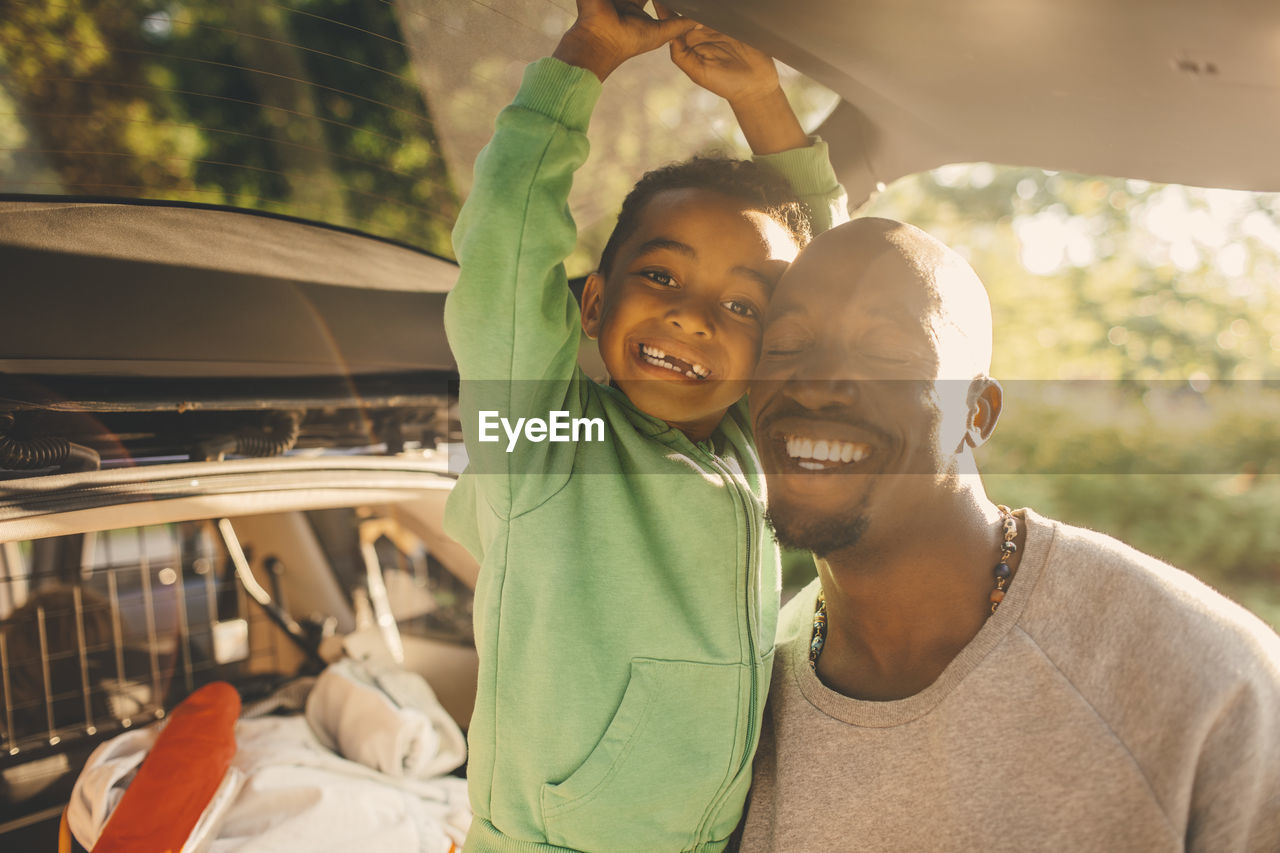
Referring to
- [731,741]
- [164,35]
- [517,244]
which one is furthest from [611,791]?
[164,35]

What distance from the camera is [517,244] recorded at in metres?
1.26

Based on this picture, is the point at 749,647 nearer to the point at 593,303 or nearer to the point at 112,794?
the point at 593,303

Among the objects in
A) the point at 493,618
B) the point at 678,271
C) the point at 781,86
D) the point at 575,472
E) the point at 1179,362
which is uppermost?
the point at 781,86

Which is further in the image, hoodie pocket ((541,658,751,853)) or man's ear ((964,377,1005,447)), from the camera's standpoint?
man's ear ((964,377,1005,447))

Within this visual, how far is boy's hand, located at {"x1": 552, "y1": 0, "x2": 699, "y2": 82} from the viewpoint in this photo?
122cm

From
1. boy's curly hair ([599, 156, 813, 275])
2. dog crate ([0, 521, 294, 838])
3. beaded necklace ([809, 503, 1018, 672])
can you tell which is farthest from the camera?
dog crate ([0, 521, 294, 838])

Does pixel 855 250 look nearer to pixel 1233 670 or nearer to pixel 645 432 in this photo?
pixel 645 432

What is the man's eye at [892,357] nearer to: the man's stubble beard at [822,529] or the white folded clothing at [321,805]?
the man's stubble beard at [822,529]

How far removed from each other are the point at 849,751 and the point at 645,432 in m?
0.69

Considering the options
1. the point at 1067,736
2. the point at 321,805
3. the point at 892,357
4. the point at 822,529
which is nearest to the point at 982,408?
the point at 892,357

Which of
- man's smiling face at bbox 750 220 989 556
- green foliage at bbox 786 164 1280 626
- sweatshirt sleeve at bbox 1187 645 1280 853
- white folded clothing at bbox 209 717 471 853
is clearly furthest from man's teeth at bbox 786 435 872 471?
green foliage at bbox 786 164 1280 626

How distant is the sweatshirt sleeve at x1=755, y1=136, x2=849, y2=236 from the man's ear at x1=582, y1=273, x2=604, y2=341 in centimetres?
42

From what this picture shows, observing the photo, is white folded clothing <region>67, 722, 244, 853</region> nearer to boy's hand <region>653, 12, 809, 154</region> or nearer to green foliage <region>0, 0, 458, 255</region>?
green foliage <region>0, 0, 458, 255</region>

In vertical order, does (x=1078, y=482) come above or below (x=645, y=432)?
Answer: below
